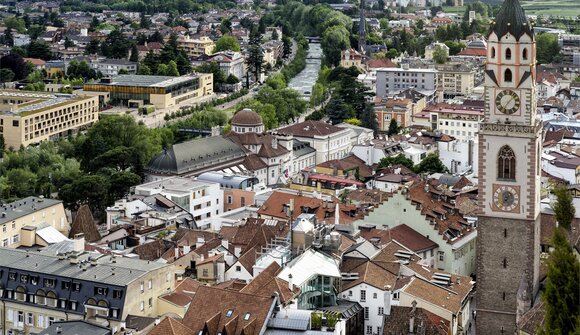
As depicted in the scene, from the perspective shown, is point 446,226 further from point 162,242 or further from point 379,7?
point 379,7

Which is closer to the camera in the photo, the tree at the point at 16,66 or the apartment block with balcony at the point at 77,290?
the apartment block with balcony at the point at 77,290

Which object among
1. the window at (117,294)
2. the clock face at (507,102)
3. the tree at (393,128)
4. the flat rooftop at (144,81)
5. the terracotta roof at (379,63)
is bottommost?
the window at (117,294)

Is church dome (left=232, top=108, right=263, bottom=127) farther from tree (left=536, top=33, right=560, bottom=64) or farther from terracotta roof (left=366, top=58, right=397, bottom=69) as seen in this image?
tree (left=536, top=33, right=560, bottom=64)

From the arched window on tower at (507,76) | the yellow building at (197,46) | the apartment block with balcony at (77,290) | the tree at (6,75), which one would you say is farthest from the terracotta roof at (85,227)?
the yellow building at (197,46)

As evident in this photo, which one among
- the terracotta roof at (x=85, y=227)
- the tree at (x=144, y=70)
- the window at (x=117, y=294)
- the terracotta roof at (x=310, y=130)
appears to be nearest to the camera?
the window at (x=117, y=294)

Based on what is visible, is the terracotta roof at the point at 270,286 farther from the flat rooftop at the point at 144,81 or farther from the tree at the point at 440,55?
the tree at the point at 440,55

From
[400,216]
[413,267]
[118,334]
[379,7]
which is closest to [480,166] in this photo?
[413,267]
